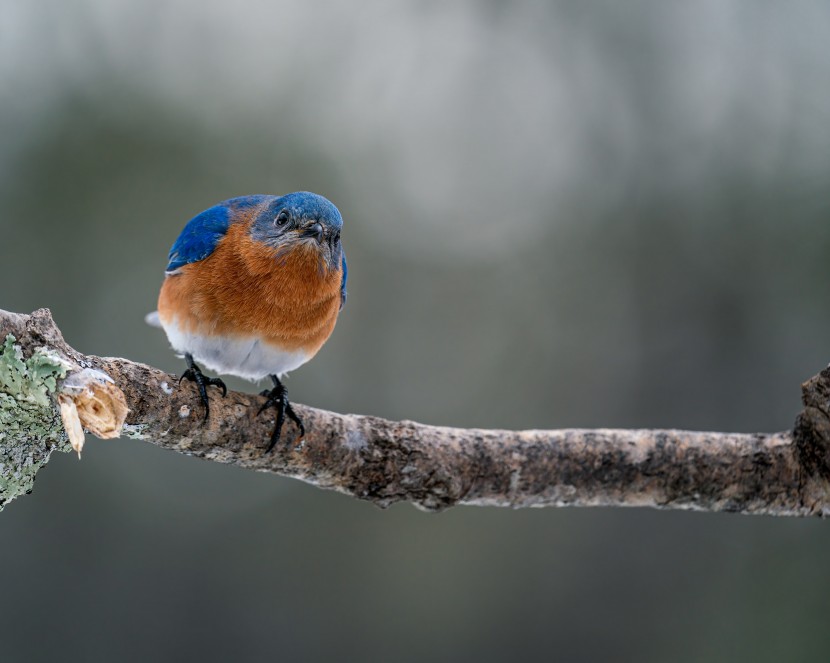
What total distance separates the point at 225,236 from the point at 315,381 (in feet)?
6.67

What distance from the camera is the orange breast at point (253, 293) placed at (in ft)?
9.58

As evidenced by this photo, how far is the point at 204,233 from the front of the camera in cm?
317

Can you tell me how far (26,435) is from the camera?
218 centimetres

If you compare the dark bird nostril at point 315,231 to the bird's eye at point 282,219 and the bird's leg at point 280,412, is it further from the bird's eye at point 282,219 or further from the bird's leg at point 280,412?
the bird's leg at point 280,412

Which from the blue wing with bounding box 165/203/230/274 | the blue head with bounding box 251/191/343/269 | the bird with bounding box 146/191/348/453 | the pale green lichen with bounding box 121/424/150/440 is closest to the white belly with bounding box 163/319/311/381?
the bird with bounding box 146/191/348/453

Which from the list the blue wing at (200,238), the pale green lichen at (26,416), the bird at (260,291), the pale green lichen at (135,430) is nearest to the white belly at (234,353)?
the bird at (260,291)

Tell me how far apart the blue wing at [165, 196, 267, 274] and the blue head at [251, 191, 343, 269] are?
17cm

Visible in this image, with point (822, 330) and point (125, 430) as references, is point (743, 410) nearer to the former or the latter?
point (822, 330)

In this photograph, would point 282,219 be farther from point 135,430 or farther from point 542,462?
point 542,462

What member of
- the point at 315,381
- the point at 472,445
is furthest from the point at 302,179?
the point at 472,445

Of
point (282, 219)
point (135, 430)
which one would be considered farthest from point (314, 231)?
point (135, 430)

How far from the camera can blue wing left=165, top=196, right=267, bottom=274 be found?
3.09m

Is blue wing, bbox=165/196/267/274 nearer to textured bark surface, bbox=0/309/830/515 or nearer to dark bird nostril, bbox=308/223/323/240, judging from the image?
dark bird nostril, bbox=308/223/323/240

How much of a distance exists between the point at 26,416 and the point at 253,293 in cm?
97
